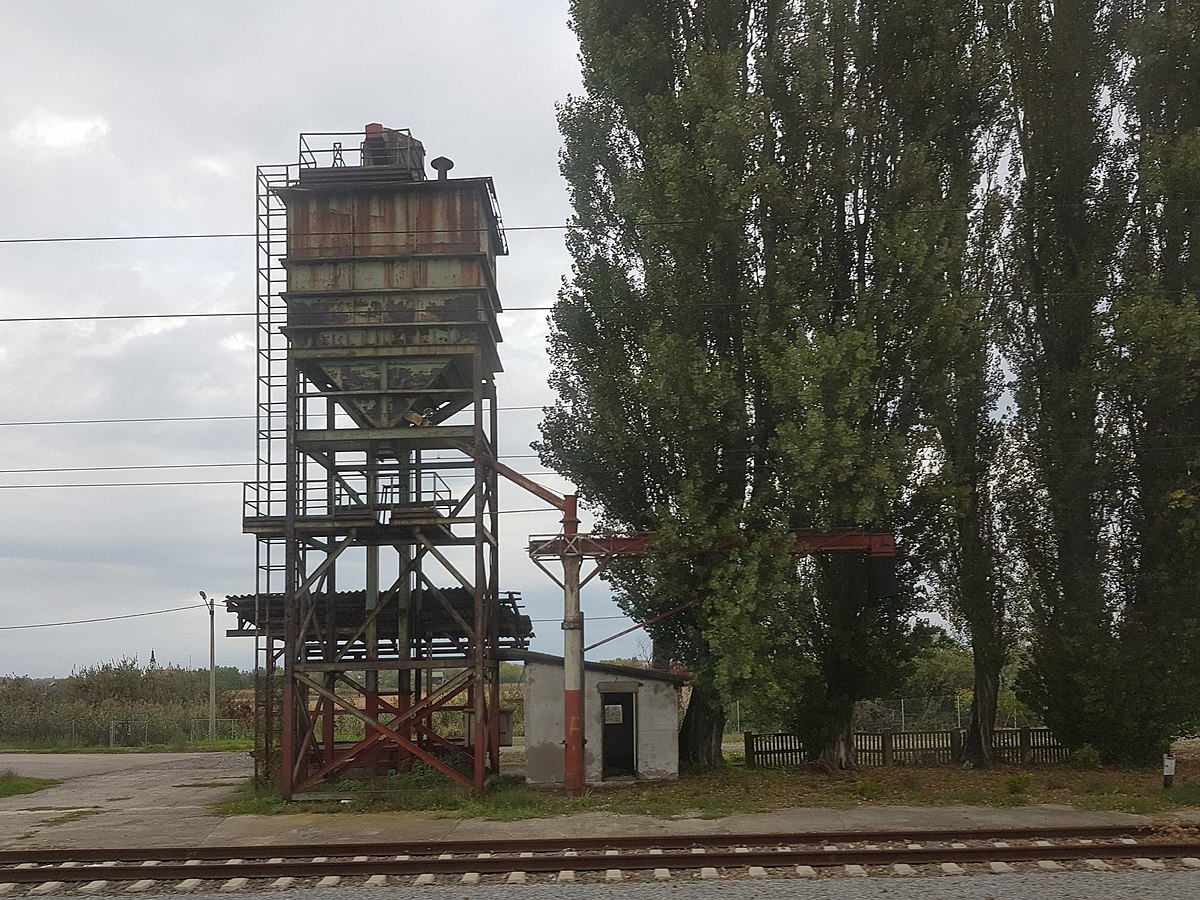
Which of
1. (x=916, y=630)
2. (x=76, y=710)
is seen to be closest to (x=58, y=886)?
(x=916, y=630)

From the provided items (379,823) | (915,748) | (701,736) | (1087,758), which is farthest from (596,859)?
(1087,758)

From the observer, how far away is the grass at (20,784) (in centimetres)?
2443

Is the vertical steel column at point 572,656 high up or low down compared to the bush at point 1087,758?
up

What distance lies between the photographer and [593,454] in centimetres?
2330

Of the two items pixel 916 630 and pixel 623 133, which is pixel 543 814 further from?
pixel 623 133

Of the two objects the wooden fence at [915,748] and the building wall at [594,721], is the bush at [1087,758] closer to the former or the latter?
the wooden fence at [915,748]

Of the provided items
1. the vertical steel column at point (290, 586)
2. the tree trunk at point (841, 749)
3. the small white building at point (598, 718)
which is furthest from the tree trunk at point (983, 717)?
the vertical steel column at point (290, 586)

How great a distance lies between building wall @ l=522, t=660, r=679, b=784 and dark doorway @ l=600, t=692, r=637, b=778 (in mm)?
800

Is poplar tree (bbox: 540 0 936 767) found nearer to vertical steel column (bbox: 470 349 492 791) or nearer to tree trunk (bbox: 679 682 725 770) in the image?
tree trunk (bbox: 679 682 725 770)

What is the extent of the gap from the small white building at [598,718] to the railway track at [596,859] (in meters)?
7.33

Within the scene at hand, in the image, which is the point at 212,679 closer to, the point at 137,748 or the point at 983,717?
the point at 137,748

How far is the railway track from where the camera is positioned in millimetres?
12586

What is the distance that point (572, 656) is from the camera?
786 inches

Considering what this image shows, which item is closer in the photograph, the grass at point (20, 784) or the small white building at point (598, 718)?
the small white building at point (598, 718)
